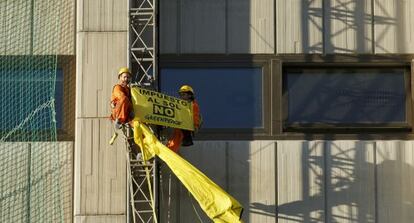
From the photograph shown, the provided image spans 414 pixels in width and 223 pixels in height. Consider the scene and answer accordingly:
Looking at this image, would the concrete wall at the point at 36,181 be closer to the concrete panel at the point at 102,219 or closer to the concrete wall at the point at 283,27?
the concrete panel at the point at 102,219

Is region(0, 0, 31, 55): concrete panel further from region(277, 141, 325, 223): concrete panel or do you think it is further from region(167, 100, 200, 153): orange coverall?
region(277, 141, 325, 223): concrete panel

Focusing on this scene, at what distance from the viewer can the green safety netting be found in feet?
44.6

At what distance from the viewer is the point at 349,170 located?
13.7 metres

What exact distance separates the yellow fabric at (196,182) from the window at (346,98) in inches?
84.3

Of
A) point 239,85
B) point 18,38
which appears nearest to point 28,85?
point 18,38

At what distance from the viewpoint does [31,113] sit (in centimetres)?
1390

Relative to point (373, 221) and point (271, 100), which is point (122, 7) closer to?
point (271, 100)

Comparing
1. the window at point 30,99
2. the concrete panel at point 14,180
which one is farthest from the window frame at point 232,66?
the concrete panel at point 14,180

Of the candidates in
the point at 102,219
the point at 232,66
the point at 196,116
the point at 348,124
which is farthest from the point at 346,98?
the point at 102,219

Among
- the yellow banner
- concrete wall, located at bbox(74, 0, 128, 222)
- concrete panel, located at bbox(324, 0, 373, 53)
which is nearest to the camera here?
A: the yellow banner

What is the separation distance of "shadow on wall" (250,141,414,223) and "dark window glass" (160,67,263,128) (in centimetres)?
103

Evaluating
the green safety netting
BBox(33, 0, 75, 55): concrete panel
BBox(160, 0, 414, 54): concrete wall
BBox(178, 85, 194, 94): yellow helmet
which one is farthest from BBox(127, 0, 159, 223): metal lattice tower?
the green safety netting

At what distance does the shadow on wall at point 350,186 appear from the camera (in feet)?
44.6

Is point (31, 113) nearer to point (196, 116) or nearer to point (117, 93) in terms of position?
point (117, 93)
